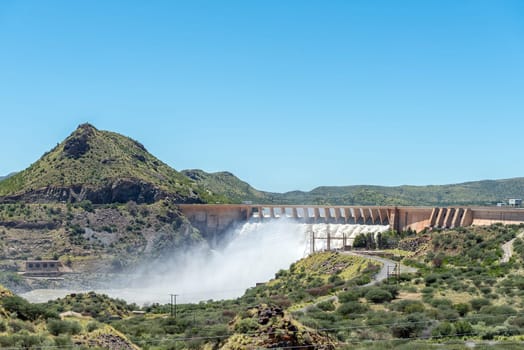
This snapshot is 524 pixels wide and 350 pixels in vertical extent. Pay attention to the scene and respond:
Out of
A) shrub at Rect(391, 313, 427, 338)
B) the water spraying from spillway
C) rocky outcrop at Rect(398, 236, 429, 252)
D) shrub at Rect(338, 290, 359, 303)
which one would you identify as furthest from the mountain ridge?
shrub at Rect(391, 313, 427, 338)

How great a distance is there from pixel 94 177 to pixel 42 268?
3329cm

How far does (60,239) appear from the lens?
10694 cm

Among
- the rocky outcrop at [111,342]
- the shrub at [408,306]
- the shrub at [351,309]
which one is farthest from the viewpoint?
the shrub at [351,309]

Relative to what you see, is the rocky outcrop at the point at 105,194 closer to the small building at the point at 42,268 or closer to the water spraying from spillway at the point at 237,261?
the water spraying from spillway at the point at 237,261

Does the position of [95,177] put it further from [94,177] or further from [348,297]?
[348,297]

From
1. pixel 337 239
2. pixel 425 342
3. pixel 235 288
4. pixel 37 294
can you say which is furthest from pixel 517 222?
pixel 425 342

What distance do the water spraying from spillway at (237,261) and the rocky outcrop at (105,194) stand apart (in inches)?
535

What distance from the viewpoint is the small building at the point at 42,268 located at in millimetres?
95250

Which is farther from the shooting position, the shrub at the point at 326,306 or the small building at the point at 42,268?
the small building at the point at 42,268

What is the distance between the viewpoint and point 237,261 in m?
119

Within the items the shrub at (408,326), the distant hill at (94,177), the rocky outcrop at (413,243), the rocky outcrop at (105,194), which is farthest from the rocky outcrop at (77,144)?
the shrub at (408,326)

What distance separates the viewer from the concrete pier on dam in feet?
292

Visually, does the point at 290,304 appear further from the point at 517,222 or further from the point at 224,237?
the point at 224,237

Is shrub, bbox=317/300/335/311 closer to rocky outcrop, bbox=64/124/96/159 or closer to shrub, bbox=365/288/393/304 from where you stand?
shrub, bbox=365/288/393/304
